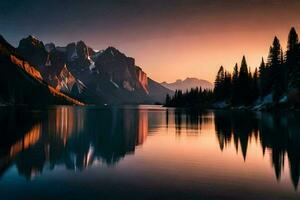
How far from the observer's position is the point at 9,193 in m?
16.9

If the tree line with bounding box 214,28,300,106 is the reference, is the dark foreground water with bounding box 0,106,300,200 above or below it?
below

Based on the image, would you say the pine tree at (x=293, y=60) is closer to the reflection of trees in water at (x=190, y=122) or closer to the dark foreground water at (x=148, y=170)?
the reflection of trees in water at (x=190, y=122)

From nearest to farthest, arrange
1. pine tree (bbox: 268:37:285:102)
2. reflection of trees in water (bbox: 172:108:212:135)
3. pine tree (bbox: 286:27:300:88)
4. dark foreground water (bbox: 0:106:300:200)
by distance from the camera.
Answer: dark foreground water (bbox: 0:106:300:200) < reflection of trees in water (bbox: 172:108:212:135) < pine tree (bbox: 286:27:300:88) < pine tree (bbox: 268:37:285:102)

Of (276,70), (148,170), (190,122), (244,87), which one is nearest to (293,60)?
(276,70)

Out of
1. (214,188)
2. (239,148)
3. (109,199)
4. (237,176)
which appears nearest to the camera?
(109,199)

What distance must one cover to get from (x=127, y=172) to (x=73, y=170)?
3900 millimetres

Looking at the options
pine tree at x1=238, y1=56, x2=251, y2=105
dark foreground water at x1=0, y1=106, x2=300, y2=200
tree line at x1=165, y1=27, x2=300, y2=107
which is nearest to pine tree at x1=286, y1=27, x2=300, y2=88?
tree line at x1=165, y1=27, x2=300, y2=107

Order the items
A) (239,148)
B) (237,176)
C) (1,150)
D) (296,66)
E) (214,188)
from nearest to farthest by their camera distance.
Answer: (214,188) → (237,176) → (1,150) → (239,148) → (296,66)

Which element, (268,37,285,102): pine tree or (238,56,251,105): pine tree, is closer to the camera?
(268,37,285,102): pine tree

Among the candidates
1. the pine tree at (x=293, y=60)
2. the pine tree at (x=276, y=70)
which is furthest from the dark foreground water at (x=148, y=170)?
the pine tree at (x=276, y=70)

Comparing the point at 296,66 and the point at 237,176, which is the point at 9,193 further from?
the point at 296,66

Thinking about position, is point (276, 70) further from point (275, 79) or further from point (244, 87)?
point (244, 87)

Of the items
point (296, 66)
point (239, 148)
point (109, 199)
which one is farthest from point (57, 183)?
point (296, 66)

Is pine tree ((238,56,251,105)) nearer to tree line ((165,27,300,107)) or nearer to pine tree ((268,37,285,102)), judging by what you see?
tree line ((165,27,300,107))
